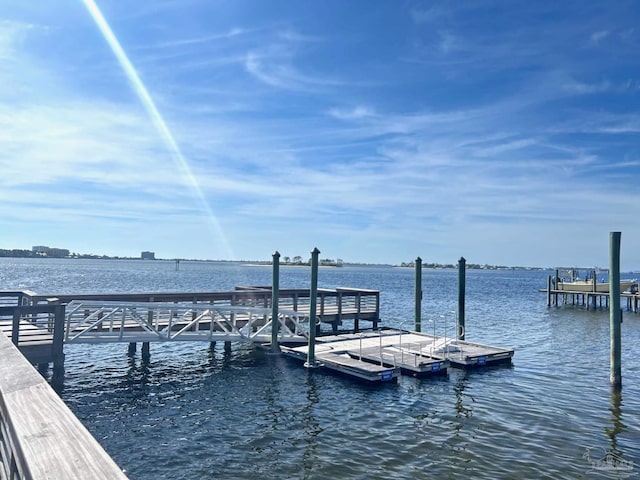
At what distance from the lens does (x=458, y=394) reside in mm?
15766

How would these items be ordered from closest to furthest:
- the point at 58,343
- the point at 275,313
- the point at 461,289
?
the point at 58,343 < the point at 275,313 < the point at 461,289

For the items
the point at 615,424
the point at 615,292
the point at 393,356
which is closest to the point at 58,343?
the point at 393,356

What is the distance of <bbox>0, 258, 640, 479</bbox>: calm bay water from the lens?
10406 millimetres

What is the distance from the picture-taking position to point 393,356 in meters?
18.4

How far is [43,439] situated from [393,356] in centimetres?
1680

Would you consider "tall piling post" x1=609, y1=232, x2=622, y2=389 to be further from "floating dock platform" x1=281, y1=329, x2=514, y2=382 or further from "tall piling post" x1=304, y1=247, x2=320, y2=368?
"tall piling post" x1=304, y1=247, x2=320, y2=368

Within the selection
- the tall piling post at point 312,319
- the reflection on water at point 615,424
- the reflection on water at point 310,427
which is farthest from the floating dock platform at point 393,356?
the reflection on water at point 615,424

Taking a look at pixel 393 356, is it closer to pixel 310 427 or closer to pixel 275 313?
pixel 275 313

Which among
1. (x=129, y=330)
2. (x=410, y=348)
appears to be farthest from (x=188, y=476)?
(x=410, y=348)

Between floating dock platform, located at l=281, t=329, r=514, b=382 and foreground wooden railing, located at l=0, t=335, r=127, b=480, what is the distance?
14.1 metres

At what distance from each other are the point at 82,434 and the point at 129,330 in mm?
18120

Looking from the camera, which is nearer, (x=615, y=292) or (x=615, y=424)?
(x=615, y=424)

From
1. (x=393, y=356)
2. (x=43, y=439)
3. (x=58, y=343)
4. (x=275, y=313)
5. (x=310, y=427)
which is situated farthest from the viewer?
(x=275, y=313)

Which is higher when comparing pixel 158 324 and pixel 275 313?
pixel 275 313
